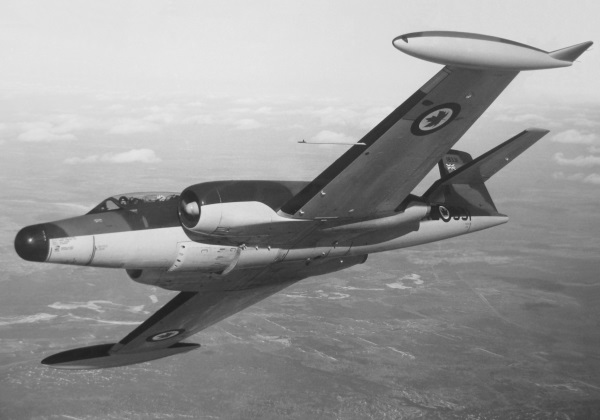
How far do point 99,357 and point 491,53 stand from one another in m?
19.2

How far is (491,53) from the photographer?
11336 mm

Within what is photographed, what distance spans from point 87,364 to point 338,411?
180216mm

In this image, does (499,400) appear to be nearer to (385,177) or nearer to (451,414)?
(451,414)

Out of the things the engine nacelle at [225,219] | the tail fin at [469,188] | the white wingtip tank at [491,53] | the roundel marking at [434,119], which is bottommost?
the engine nacelle at [225,219]

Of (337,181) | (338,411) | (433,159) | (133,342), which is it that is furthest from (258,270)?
(338,411)

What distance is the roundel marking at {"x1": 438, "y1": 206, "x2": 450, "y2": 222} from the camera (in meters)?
22.0

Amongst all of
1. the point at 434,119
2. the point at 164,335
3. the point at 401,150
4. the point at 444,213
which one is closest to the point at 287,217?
the point at 401,150

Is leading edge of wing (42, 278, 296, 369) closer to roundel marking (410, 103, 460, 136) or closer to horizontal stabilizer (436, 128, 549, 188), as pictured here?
horizontal stabilizer (436, 128, 549, 188)

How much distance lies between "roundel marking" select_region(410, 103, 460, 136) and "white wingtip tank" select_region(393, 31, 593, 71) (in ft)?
9.84

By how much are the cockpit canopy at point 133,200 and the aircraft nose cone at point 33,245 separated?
1.70 m

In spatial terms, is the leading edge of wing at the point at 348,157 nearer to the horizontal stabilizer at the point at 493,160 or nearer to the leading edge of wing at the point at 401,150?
the leading edge of wing at the point at 401,150

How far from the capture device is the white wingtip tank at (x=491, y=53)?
10.9 meters

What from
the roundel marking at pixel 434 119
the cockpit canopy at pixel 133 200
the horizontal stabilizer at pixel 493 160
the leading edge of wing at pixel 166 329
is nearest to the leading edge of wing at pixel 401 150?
the roundel marking at pixel 434 119

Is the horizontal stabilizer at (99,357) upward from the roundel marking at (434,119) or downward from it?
downward
